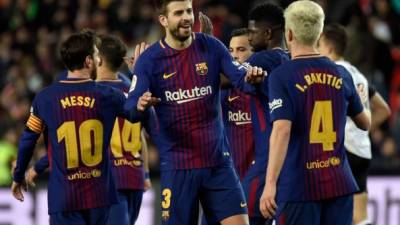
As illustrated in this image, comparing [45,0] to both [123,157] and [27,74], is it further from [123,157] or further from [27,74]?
[123,157]

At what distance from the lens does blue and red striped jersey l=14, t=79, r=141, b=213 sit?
28.7 ft

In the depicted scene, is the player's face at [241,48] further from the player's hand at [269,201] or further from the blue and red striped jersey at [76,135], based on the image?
the player's hand at [269,201]

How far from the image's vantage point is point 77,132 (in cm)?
875

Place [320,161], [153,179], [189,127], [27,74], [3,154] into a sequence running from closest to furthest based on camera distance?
[320,161] → [189,127] → [153,179] → [3,154] → [27,74]

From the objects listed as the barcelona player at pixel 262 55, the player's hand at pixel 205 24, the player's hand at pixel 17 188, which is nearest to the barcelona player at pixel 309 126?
the barcelona player at pixel 262 55

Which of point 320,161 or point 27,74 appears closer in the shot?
point 320,161

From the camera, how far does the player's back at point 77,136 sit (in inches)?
344

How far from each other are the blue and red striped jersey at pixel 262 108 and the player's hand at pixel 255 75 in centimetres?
46

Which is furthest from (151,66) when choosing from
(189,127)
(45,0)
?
(45,0)

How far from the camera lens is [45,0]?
66.9ft

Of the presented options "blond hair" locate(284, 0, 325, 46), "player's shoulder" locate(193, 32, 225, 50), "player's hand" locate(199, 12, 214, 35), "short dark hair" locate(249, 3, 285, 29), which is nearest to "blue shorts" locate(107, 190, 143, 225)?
"player's hand" locate(199, 12, 214, 35)

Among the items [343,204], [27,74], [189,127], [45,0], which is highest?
[45,0]

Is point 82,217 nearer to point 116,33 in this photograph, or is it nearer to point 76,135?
point 76,135

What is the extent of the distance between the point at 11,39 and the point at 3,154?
4138 millimetres
